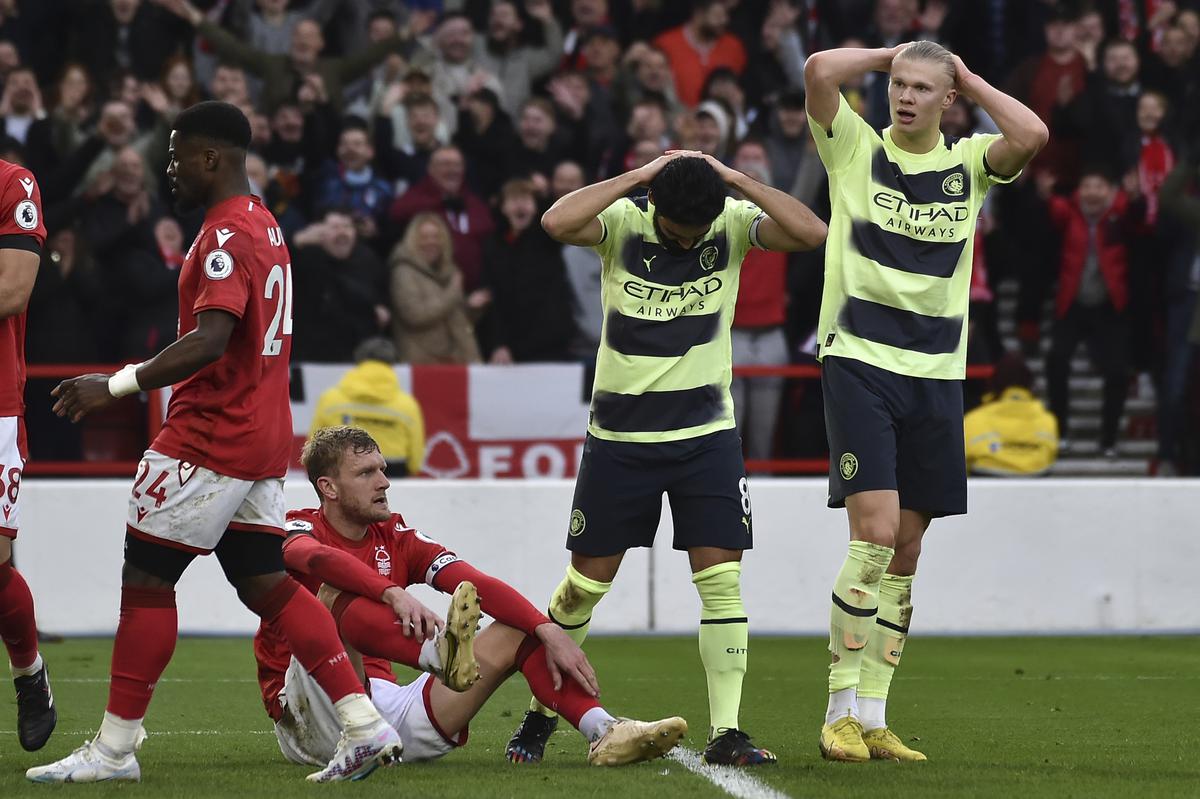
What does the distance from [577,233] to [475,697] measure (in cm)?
159

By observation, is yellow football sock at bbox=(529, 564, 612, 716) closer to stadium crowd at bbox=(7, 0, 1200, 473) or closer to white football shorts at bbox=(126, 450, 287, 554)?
white football shorts at bbox=(126, 450, 287, 554)

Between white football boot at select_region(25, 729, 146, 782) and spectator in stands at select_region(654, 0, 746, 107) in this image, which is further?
spectator in stands at select_region(654, 0, 746, 107)

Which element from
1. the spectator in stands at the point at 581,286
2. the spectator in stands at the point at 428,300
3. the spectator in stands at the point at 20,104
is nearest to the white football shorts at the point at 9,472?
the spectator in stands at the point at 428,300

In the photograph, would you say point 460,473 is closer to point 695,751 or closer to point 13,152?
point 13,152

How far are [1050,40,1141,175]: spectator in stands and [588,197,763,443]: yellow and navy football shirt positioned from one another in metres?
8.92

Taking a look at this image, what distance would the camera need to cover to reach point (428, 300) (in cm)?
1322

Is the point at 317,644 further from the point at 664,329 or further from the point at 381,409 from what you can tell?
the point at 381,409

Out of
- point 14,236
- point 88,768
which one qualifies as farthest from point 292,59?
point 88,768

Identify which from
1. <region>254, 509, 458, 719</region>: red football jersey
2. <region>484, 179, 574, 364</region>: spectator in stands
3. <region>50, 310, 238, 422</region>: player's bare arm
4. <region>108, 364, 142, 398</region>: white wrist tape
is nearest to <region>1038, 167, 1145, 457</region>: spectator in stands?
<region>484, 179, 574, 364</region>: spectator in stands

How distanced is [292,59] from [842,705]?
31.9 feet

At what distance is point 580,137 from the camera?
14766 millimetres

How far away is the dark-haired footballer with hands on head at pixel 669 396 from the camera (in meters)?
6.44

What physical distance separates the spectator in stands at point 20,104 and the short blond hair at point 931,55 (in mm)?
8550

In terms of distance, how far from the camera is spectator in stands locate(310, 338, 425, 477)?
1193cm
